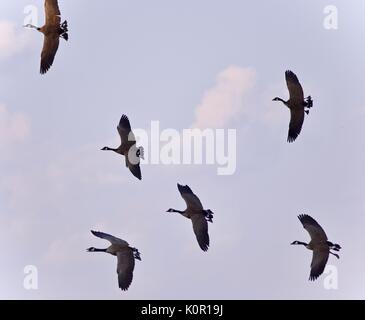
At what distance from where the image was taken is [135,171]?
3431 cm

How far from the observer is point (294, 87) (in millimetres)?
33719

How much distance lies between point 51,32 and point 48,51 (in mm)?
731

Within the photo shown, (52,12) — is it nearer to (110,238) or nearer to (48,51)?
(48,51)

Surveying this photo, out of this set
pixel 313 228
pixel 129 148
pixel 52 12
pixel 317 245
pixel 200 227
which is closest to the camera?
pixel 52 12

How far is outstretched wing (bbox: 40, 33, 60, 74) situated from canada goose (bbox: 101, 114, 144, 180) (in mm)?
3026

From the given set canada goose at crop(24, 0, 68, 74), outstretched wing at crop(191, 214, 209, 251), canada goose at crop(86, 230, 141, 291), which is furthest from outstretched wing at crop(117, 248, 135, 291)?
canada goose at crop(24, 0, 68, 74)

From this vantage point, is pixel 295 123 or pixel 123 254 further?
pixel 295 123

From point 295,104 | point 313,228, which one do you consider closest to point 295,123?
point 295,104
